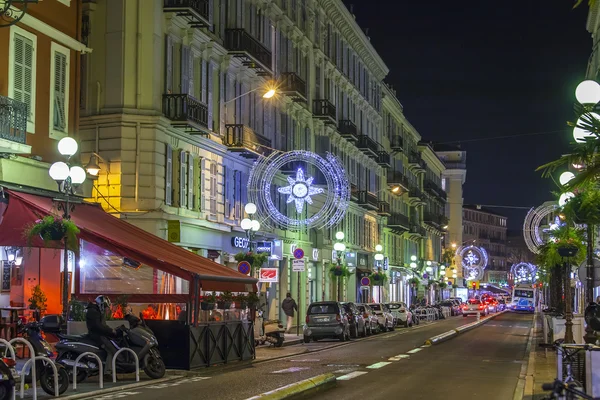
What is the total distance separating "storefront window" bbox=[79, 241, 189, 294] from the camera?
28094mm

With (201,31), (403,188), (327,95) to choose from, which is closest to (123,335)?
(201,31)

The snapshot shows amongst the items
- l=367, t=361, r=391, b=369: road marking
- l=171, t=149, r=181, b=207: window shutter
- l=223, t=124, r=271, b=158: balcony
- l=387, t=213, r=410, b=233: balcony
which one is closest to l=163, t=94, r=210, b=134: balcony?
l=171, t=149, r=181, b=207: window shutter

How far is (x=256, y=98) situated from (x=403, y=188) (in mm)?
41316

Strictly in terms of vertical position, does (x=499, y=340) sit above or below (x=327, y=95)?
below

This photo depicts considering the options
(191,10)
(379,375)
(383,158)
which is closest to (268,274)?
(191,10)

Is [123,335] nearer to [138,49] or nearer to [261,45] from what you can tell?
[138,49]

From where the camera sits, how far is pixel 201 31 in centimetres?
3603

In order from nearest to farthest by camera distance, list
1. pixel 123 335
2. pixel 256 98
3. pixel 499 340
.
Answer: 1. pixel 123 335
2. pixel 499 340
3. pixel 256 98

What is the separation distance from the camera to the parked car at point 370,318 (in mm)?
43841

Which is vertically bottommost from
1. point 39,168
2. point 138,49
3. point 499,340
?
point 499,340

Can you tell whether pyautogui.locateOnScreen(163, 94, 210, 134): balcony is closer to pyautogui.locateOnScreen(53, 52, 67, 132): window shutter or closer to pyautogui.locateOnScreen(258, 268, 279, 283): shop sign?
pyautogui.locateOnScreen(258, 268, 279, 283): shop sign

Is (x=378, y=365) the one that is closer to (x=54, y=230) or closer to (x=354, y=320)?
(x=54, y=230)

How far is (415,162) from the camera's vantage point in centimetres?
9325

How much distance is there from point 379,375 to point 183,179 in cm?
1539
